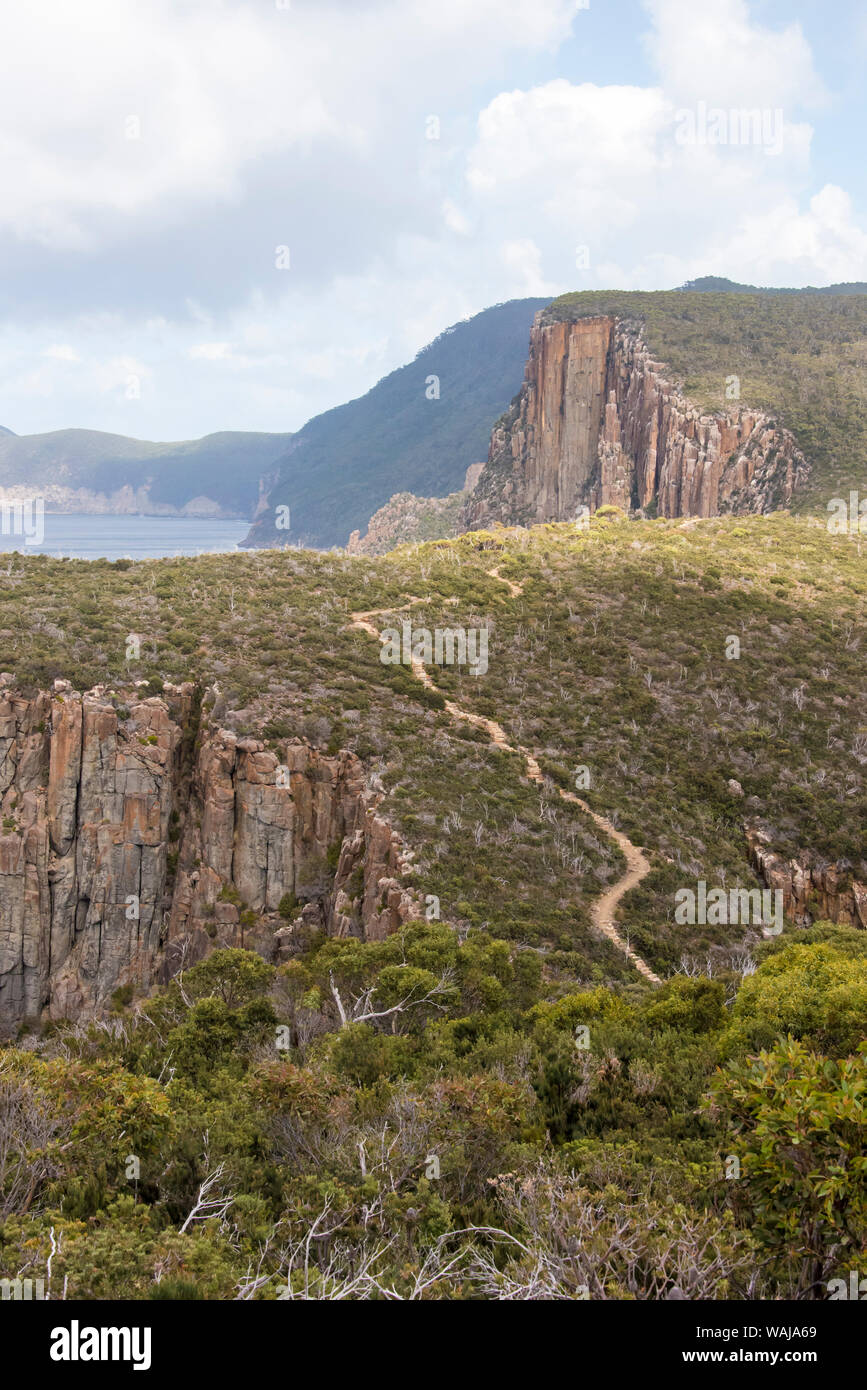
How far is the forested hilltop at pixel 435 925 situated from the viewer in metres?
9.05

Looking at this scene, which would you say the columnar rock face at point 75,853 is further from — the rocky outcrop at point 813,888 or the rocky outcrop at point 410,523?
the rocky outcrop at point 410,523

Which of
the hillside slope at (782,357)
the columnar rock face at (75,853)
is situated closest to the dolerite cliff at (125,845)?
the columnar rock face at (75,853)

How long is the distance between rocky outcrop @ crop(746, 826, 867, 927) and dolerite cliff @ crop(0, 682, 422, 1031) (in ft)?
44.6

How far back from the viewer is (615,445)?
330 feet

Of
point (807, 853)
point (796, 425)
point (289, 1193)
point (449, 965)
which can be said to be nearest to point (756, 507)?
point (796, 425)

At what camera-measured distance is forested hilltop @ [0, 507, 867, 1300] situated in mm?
9055

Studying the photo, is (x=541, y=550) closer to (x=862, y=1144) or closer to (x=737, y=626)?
(x=737, y=626)

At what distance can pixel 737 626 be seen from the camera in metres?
41.8

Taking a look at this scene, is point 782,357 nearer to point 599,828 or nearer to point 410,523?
point 410,523

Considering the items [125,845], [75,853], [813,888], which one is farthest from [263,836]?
[813,888]

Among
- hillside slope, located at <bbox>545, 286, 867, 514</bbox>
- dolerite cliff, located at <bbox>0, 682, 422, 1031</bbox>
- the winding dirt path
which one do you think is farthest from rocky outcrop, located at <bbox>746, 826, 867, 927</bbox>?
hillside slope, located at <bbox>545, 286, 867, 514</bbox>

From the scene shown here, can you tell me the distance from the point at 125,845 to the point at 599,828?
1579 cm

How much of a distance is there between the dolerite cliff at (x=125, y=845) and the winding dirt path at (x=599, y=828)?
6.10 m

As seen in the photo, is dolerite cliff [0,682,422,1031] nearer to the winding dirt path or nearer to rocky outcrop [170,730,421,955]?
rocky outcrop [170,730,421,955]
